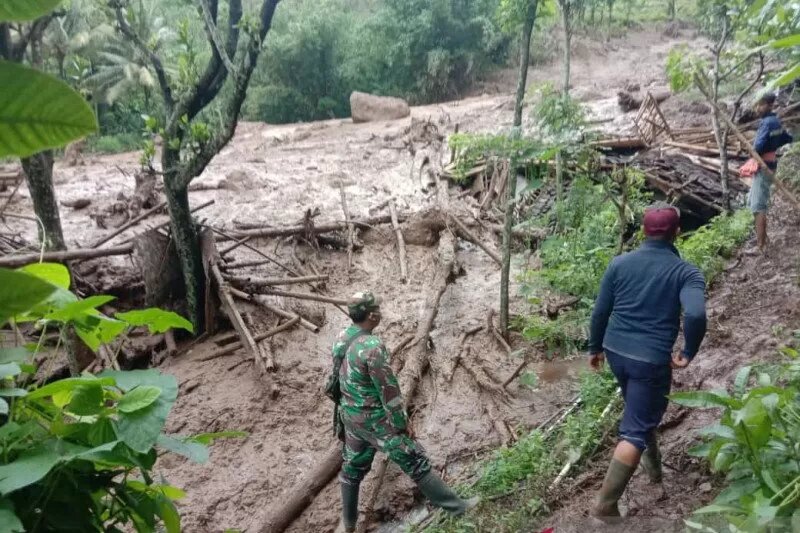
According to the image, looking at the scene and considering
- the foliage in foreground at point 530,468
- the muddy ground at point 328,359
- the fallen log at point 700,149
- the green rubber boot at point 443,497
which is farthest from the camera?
the fallen log at point 700,149

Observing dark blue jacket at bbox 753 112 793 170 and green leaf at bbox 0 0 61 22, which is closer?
green leaf at bbox 0 0 61 22

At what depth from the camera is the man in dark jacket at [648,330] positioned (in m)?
3.26

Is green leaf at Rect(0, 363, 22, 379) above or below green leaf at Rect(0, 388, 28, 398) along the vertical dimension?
above

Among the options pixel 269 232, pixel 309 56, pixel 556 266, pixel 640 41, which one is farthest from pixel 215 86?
pixel 640 41

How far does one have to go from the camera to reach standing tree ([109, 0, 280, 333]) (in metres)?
6.00

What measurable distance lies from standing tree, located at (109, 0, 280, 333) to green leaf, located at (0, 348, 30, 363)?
5126mm

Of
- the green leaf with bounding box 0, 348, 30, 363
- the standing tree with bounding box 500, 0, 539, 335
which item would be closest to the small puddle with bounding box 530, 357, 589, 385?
the standing tree with bounding box 500, 0, 539, 335

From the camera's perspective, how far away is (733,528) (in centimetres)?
196

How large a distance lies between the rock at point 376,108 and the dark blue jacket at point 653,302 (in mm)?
18549

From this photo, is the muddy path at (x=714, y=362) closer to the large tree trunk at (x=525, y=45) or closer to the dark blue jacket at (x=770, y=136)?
the dark blue jacket at (x=770, y=136)

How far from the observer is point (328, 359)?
6953mm

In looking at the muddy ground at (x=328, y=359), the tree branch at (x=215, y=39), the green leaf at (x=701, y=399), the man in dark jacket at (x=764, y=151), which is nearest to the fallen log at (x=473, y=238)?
the muddy ground at (x=328, y=359)

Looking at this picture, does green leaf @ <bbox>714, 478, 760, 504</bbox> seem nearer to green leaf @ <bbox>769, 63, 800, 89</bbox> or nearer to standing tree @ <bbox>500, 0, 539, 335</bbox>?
green leaf @ <bbox>769, 63, 800, 89</bbox>

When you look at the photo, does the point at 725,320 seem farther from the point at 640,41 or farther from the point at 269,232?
the point at 640,41
